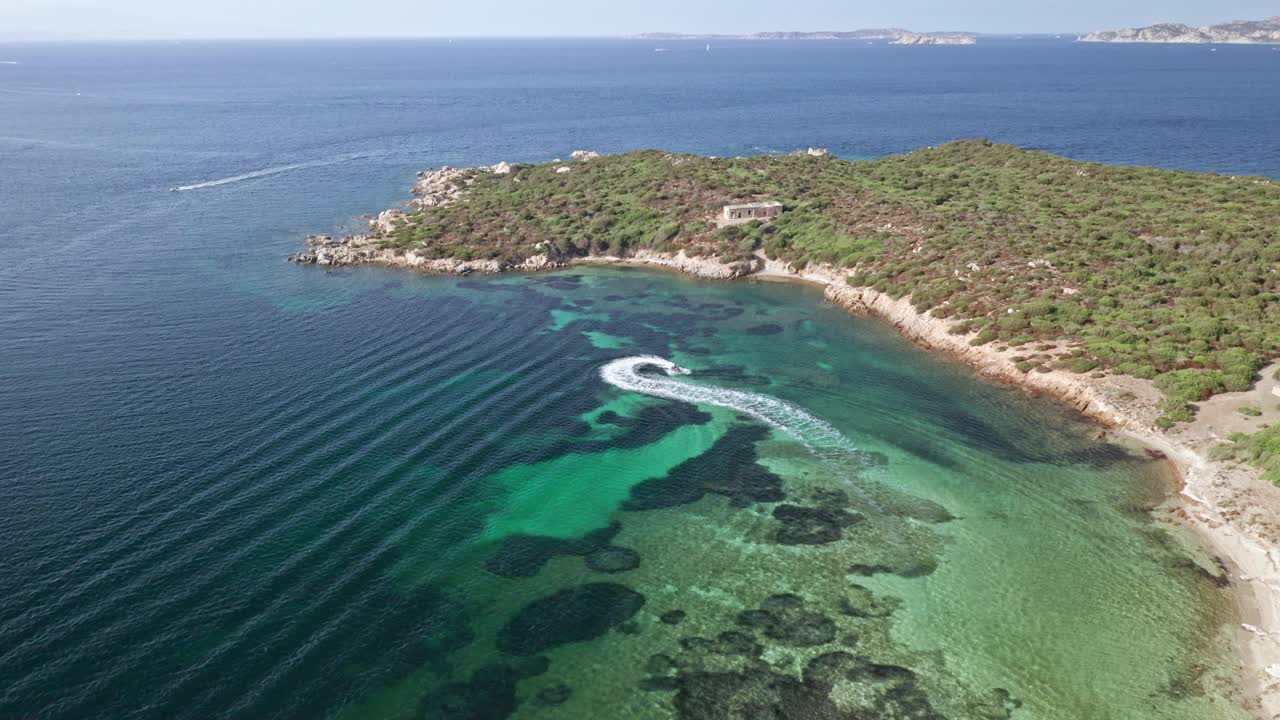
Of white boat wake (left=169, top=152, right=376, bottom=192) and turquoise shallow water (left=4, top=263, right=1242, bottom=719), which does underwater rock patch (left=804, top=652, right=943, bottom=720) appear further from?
white boat wake (left=169, top=152, right=376, bottom=192)

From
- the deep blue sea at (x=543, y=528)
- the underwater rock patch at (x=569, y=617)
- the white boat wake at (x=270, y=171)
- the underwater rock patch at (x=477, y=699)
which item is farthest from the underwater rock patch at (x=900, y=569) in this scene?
the white boat wake at (x=270, y=171)

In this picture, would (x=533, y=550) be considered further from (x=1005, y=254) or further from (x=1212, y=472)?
(x=1005, y=254)

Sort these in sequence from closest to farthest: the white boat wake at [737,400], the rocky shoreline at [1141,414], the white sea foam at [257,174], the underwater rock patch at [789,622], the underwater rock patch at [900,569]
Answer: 1. the underwater rock patch at [789,622]
2. the rocky shoreline at [1141,414]
3. the underwater rock patch at [900,569]
4. the white boat wake at [737,400]
5. the white sea foam at [257,174]

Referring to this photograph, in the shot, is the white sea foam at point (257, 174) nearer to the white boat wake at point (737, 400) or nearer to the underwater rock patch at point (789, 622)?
the white boat wake at point (737, 400)

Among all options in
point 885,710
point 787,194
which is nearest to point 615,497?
point 885,710

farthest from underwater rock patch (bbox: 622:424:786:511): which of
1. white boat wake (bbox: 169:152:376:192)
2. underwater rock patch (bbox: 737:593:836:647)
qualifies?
white boat wake (bbox: 169:152:376:192)

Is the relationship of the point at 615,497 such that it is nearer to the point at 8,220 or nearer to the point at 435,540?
the point at 435,540
